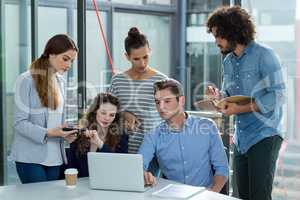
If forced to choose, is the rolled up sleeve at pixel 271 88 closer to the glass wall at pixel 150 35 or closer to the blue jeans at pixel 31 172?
the blue jeans at pixel 31 172

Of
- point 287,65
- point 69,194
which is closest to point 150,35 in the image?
point 287,65

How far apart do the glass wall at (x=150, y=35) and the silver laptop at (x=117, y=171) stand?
356cm

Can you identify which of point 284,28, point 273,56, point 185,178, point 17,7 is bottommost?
point 185,178

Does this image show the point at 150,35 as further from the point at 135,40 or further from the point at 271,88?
the point at 271,88

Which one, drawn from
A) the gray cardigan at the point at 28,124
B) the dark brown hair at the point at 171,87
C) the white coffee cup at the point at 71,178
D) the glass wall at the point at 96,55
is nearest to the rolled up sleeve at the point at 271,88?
Result: the dark brown hair at the point at 171,87

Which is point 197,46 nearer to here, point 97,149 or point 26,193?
point 97,149

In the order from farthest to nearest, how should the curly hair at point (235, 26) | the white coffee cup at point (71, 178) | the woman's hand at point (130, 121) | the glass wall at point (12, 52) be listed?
the glass wall at point (12, 52)
the woman's hand at point (130, 121)
the curly hair at point (235, 26)
the white coffee cup at point (71, 178)

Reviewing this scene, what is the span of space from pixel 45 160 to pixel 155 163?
587mm

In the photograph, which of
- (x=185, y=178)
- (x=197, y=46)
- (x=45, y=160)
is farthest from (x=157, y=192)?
(x=197, y=46)

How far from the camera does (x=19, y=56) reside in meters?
4.43

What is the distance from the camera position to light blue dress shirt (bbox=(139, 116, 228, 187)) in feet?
8.68

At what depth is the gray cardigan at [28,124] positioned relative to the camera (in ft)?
9.01

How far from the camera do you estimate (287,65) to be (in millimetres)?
3363

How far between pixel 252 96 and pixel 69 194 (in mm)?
1082
